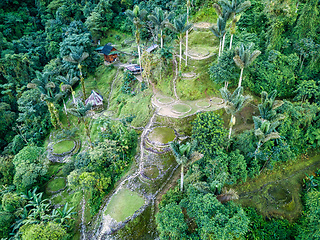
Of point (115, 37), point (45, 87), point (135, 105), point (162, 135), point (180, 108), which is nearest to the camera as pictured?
point (162, 135)

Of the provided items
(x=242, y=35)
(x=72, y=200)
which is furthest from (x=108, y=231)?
(x=242, y=35)

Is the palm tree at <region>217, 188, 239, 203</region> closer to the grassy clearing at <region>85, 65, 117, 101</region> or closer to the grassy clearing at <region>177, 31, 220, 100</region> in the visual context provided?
the grassy clearing at <region>177, 31, 220, 100</region>

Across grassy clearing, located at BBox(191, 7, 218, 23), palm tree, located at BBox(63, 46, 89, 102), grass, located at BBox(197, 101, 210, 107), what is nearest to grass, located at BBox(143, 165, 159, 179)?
grass, located at BBox(197, 101, 210, 107)

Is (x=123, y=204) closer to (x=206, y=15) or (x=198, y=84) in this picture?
(x=198, y=84)

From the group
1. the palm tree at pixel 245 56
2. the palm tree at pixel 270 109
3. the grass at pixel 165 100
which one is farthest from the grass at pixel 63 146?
the palm tree at pixel 270 109

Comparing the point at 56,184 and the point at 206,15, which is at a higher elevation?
the point at 206,15

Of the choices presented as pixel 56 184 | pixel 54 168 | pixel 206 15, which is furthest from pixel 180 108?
pixel 54 168
